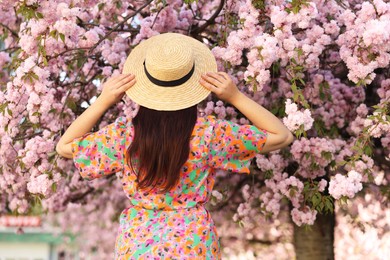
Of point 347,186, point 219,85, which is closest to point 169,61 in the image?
point 219,85

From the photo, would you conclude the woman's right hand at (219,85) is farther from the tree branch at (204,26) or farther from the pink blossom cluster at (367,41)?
the tree branch at (204,26)

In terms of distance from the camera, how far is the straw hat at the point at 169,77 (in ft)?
9.71

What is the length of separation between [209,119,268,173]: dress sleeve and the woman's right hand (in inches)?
4.5

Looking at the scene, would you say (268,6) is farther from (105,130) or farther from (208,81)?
(105,130)

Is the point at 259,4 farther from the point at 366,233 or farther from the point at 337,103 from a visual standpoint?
the point at 366,233

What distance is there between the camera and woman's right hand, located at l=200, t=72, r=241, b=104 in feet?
10.0

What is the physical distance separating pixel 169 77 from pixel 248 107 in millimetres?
368

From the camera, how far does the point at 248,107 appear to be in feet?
10.2

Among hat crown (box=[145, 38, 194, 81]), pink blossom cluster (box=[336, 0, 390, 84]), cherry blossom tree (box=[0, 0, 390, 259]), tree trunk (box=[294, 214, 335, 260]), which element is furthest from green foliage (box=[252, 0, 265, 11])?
tree trunk (box=[294, 214, 335, 260])

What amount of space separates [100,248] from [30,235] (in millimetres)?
1770

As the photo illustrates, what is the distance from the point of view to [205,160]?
302cm

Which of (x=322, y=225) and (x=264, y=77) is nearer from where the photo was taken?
Result: (x=264, y=77)

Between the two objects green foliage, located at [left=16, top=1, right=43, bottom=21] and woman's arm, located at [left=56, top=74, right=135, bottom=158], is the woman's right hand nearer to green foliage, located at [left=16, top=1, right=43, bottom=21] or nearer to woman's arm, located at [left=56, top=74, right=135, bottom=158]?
woman's arm, located at [left=56, top=74, right=135, bottom=158]

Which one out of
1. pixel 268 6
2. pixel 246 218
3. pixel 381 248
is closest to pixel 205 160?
pixel 268 6
